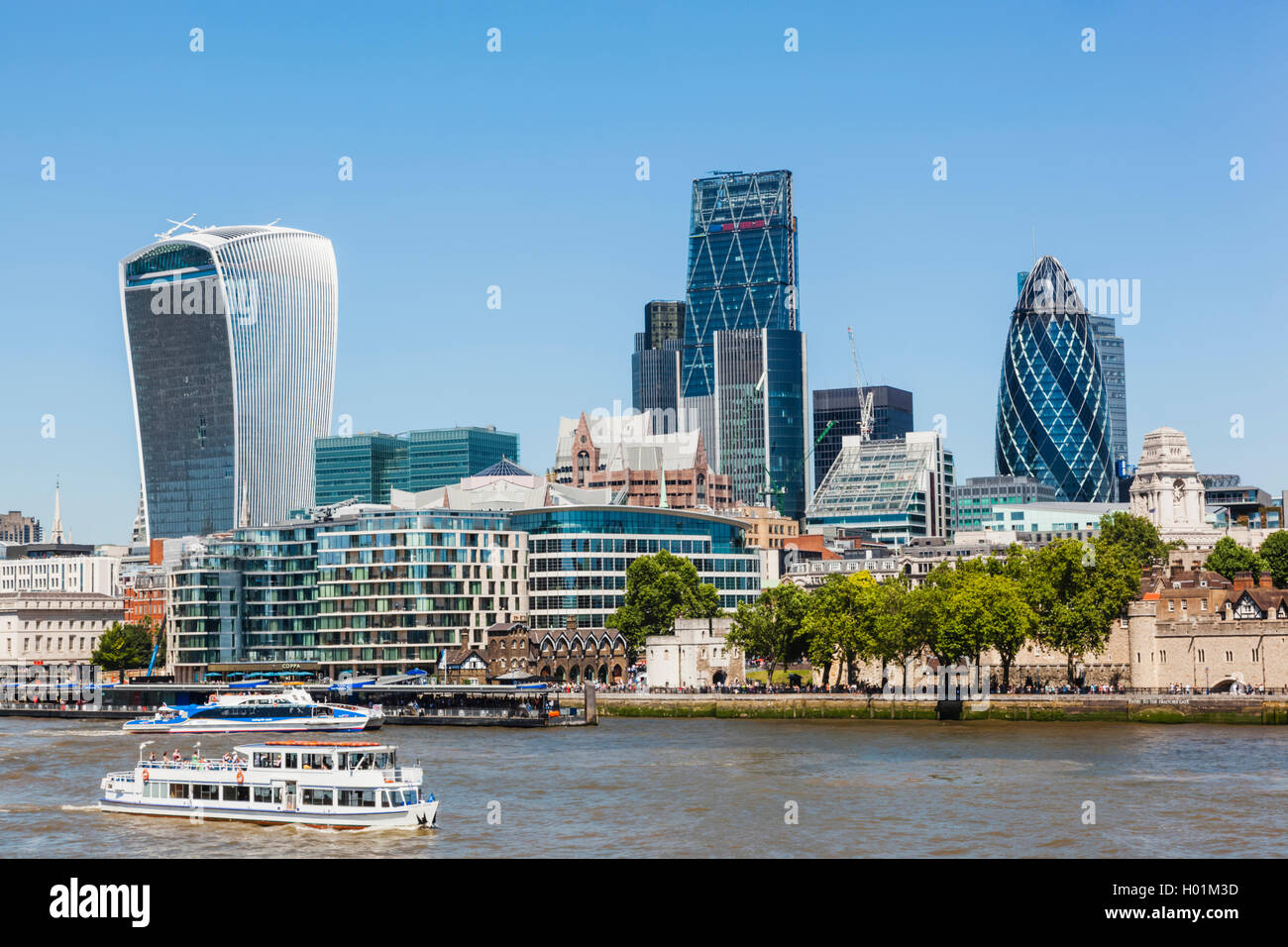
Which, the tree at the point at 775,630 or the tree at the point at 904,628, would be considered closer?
the tree at the point at 904,628

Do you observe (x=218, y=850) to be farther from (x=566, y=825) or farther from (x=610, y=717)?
(x=610, y=717)

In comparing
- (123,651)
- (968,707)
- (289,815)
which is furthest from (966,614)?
(123,651)

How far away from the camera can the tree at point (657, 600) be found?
156 metres

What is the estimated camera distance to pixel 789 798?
6619 cm

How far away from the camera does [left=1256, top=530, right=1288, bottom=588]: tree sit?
175 meters

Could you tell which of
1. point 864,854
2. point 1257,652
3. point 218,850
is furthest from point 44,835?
point 1257,652

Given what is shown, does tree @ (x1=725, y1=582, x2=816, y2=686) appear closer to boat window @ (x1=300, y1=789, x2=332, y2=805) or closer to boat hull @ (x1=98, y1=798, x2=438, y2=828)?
boat hull @ (x1=98, y1=798, x2=438, y2=828)

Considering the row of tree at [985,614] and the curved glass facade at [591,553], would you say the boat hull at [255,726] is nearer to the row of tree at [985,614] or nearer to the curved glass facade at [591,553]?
the row of tree at [985,614]

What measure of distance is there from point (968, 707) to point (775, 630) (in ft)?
94.4

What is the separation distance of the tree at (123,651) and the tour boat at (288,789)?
12784 centimetres

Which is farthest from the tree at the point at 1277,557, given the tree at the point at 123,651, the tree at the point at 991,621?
the tree at the point at 123,651

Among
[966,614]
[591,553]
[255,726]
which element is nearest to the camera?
[966,614]

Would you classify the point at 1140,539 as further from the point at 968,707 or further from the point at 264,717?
the point at 264,717
